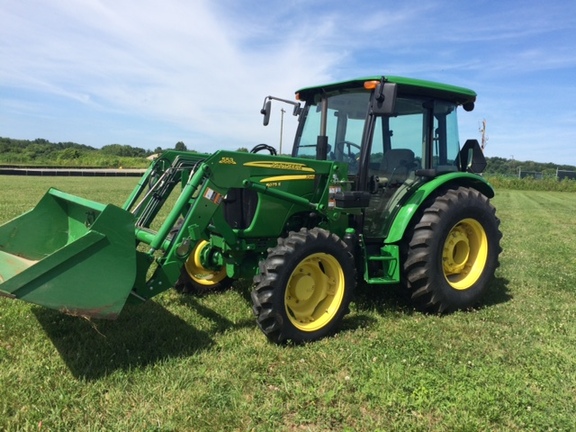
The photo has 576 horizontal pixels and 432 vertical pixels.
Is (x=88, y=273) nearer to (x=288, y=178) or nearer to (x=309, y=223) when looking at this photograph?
(x=288, y=178)

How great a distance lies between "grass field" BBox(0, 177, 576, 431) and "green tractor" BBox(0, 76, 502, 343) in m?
0.35

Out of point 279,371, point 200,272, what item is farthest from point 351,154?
point 279,371

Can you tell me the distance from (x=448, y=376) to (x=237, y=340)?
66.7 inches

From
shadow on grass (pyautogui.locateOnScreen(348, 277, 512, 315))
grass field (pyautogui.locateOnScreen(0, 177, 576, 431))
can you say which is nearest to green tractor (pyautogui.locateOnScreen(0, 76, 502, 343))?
shadow on grass (pyautogui.locateOnScreen(348, 277, 512, 315))

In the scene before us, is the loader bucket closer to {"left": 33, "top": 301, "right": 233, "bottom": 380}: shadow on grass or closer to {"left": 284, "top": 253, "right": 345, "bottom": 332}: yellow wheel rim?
{"left": 33, "top": 301, "right": 233, "bottom": 380}: shadow on grass

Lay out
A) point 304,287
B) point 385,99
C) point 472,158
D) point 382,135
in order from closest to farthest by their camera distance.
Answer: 1. point 304,287
2. point 385,99
3. point 382,135
4. point 472,158

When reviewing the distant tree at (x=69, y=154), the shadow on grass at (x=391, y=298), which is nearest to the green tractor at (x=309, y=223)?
the shadow on grass at (x=391, y=298)

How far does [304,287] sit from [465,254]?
220 centimetres

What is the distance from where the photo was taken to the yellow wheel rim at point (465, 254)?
515cm

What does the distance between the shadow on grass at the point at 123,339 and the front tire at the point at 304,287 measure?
0.63 metres

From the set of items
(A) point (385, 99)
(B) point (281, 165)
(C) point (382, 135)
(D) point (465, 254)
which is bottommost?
(D) point (465, 254)

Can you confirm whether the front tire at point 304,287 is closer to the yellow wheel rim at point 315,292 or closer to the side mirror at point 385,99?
the yellow wheel rim at point 315,292

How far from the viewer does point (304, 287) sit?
4156 mm

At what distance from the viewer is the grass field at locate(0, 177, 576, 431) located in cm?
293
